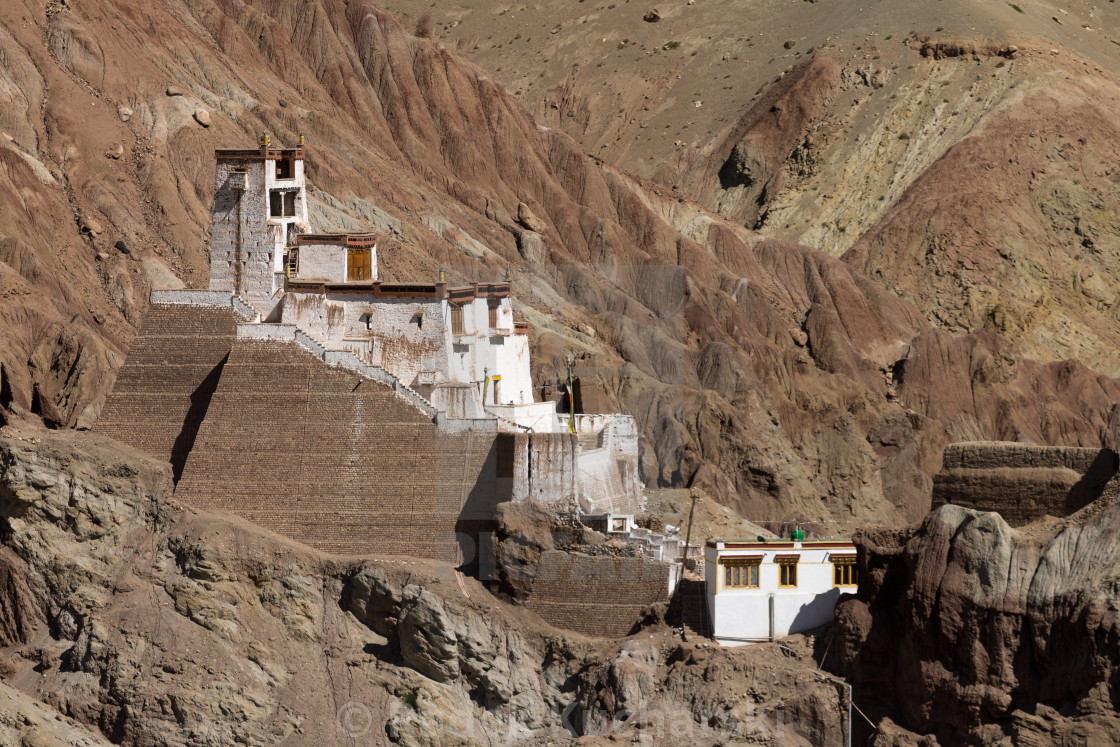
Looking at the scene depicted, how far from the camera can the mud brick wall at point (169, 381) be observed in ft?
219

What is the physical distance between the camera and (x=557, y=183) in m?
136

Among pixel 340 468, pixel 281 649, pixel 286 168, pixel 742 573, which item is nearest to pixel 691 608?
pixel 742 573

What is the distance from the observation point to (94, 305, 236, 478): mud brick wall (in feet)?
219

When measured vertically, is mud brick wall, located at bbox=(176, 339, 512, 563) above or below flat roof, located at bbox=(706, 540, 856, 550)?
above

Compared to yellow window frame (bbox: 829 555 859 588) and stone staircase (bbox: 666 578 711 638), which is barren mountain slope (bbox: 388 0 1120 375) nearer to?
yellow window frame (bbox: 829 555 859 588)

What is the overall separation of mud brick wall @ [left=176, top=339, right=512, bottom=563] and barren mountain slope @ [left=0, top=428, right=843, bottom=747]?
3.41 ft

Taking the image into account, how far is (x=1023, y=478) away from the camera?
62.2 meters

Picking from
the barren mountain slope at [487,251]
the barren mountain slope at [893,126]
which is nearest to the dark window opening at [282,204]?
the barren mountain slope at [487,251]

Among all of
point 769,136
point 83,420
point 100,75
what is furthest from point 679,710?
point 769,136

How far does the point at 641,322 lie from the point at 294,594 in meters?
54.6

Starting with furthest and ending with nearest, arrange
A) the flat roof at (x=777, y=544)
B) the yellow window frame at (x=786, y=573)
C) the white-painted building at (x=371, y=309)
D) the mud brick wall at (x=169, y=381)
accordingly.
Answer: the white-painted building at (x=371, y=309), the mud brick wall at (x=169, y=381), the yellow window frame at (x=786, y=573), the flat roof at (x=777, y=544)

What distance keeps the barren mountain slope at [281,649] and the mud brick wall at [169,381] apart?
1910 millimetres

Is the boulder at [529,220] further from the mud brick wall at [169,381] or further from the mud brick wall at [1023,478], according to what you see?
the mud brick wall at [1023,478]

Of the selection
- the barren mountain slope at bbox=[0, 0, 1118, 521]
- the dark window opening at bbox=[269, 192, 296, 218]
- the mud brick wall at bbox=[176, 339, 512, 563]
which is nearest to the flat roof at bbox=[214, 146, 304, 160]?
the dark window opening at bbox=[269, 192, 296, 218]
